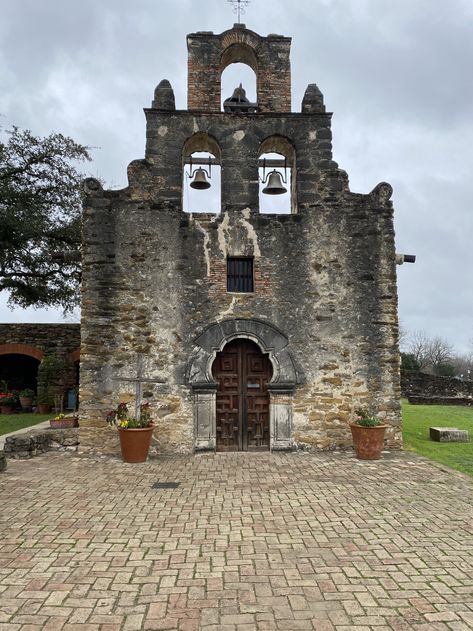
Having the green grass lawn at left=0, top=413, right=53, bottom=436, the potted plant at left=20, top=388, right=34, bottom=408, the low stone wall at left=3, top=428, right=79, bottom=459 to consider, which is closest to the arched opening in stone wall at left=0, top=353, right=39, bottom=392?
the potted plant at left=20, top=388, right=34, bottom=408

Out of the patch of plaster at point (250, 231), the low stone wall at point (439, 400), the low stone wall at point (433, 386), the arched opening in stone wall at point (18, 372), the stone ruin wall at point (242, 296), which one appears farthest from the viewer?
the low stone wall at point (433, 386)

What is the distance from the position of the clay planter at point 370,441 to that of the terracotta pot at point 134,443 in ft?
13.4

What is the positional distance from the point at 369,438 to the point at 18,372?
53.3 feet

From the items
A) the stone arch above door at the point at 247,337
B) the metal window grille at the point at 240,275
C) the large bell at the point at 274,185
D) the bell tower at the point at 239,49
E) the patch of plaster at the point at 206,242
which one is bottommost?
the stone arch above door at the point at 247,337

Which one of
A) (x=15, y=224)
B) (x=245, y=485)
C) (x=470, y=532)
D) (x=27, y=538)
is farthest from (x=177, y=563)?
(x=15, y=224)

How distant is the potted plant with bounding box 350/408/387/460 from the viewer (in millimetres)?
8555

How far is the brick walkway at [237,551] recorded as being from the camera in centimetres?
330

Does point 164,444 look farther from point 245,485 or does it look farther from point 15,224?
point 15,224

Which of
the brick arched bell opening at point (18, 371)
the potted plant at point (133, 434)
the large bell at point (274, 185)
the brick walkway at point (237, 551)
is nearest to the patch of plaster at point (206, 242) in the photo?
the large bell at point (274, 185)

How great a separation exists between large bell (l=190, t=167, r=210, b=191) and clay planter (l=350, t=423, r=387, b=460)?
20.0 ft

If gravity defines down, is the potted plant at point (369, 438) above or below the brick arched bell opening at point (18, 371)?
below

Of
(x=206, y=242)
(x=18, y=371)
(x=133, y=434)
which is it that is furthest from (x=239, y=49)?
(x=18, y=371)

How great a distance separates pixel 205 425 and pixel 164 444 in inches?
36.4

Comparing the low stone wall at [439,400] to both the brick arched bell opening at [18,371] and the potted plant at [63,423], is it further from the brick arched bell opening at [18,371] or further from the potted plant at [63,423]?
the brick arched bell opening at [18,371]
